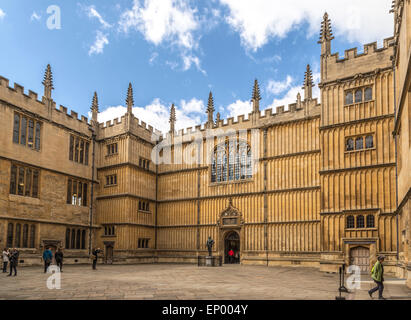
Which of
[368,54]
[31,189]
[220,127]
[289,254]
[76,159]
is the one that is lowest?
[289,254]

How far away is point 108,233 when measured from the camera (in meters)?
35.2

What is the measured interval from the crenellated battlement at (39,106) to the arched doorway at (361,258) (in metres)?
25.0

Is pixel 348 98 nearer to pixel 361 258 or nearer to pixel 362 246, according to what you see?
pixel 362 246

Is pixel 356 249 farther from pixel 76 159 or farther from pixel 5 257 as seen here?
pixel 76 159

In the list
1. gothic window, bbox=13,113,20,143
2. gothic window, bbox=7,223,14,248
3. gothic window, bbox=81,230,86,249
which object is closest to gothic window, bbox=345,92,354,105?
gothic window, bbox=13,113,20,143

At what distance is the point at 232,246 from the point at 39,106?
20.1 metres

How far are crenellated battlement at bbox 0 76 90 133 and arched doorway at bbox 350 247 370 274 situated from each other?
25.0m

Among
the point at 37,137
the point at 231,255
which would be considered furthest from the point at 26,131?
the point at 231,255

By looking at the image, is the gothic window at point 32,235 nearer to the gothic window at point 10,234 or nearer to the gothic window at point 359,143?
Answer: the gothic window at point 10,234

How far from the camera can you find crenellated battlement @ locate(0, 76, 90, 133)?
2839 cm

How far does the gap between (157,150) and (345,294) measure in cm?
2808

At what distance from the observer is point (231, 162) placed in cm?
3419

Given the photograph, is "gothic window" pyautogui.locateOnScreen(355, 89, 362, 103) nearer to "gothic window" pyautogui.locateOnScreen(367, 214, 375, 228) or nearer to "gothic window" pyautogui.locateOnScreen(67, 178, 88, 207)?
"gothic window" pyautogui.locateOnScreen(367, 214, 375, 228)

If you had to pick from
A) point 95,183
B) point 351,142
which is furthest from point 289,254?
point 95,183
